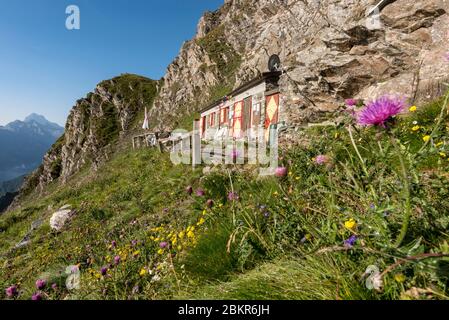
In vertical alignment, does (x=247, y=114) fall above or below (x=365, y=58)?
below

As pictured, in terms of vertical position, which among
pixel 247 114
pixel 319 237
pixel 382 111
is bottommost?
pixel 319 237

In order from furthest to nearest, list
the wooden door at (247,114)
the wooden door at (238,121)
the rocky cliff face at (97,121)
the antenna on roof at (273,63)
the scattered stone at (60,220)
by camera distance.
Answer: the rocky cliff face at (97,121) → the wooden door at (238,121) → the wooden door at (247,114) → the antenna on roof at (273,63) → the scattered stone at (60,220)

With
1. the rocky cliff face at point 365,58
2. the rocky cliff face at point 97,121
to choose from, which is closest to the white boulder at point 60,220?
the rocky cliff face at point 365,58

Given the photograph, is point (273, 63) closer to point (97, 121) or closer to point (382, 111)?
point (382, 111)

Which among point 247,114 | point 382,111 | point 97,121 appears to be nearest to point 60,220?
point 247,114

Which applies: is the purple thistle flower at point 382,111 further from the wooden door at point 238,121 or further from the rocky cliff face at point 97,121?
the rocky cliff face at point 97,121

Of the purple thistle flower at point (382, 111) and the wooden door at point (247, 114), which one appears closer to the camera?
the purple thistle flower at point (382, 111)

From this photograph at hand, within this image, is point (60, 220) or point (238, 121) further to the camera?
point (238, 121)

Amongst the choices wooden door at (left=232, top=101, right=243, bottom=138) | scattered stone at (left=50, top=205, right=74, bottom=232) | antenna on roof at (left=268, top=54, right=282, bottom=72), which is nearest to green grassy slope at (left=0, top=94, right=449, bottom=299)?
scattered stone at (left=50, top=205, right=74, bottom=232)

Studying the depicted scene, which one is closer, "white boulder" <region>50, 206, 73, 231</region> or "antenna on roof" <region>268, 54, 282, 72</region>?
"white boulder" <region>50, 206, 73, 231</region>

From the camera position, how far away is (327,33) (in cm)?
1087

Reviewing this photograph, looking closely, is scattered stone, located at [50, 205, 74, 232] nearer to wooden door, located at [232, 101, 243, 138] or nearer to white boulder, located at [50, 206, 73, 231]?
white boulder, located at [50, 206, 73, 231]

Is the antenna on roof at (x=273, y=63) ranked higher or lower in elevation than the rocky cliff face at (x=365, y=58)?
higher
